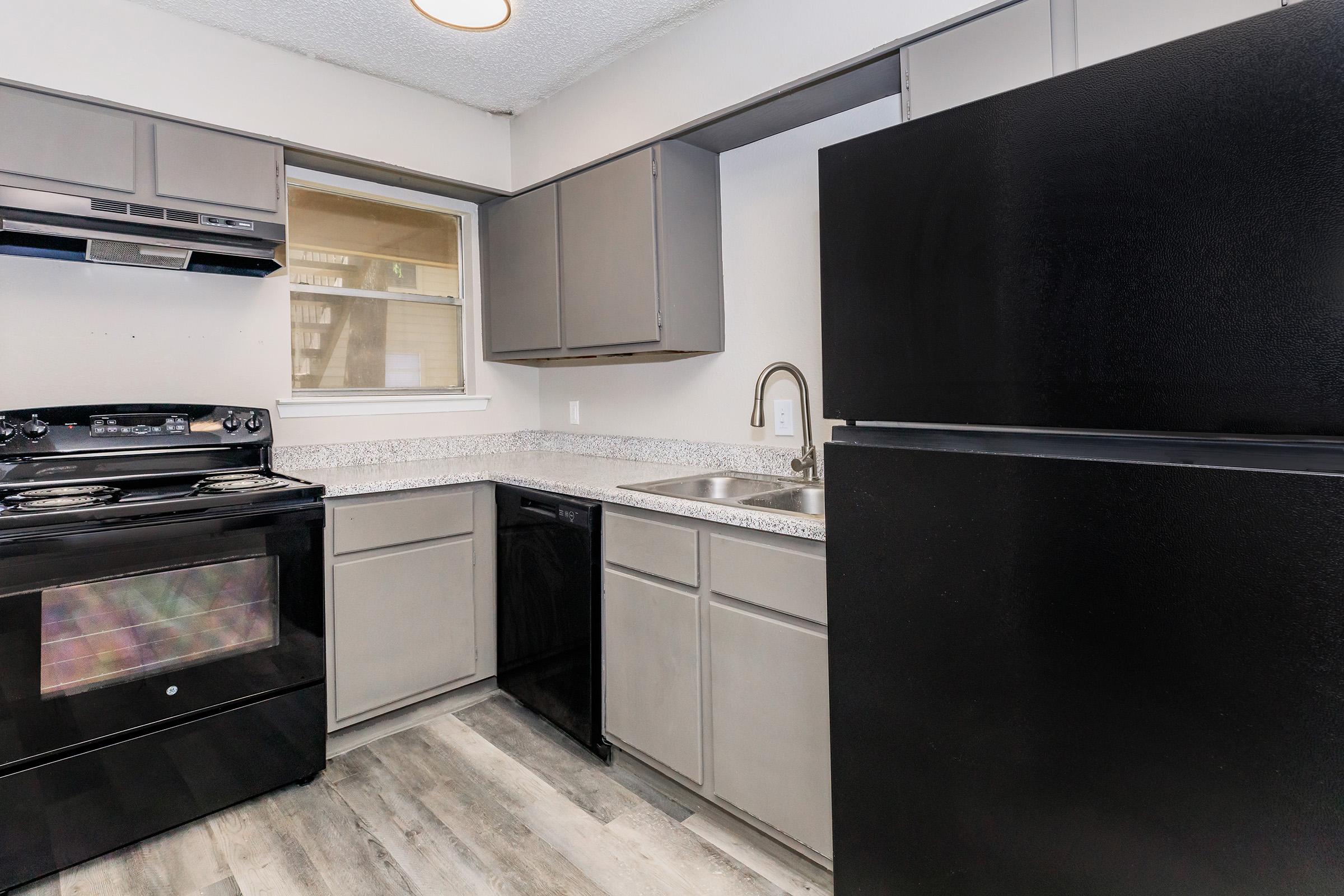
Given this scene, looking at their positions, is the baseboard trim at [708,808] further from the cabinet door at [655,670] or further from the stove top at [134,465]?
the stove top at [134,465]

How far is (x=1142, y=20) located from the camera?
1245mm

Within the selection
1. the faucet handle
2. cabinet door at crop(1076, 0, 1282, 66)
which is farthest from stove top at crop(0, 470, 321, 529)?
cabinet door at crop(1076, 0, 1282, 66)

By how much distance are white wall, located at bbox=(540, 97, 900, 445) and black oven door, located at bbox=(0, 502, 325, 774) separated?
1364mm

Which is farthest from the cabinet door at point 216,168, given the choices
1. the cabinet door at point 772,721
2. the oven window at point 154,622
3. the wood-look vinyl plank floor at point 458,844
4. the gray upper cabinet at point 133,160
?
the cabinet door at point 772,721

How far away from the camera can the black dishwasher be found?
7.12ft

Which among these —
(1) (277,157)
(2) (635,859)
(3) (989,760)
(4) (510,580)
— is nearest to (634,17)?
(1) (277,157)

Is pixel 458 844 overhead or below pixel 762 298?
below

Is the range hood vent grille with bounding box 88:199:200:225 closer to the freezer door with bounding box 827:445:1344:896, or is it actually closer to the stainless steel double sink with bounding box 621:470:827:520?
the stainless steel double sink with bounding box 621:470:827:520

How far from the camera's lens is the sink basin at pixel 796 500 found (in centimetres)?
207

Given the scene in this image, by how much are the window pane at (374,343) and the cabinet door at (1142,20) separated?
2.61 metres

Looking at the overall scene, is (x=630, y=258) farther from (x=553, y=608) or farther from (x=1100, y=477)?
(x=1100, y=477)

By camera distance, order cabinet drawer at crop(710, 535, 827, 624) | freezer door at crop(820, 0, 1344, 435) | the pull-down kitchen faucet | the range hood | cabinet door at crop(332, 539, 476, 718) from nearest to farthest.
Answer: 1. freezer door at crop(820, 0, 1344, 435)
2. cabinet drawer at crop(710, 535, 827, 624)
3. the range hood
4. the pull-down kitchen faucet
5. cabinet door at crop(332, 539, 476, 718)

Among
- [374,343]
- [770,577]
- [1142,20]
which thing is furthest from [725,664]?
[374,343]

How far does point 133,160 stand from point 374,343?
105cm
